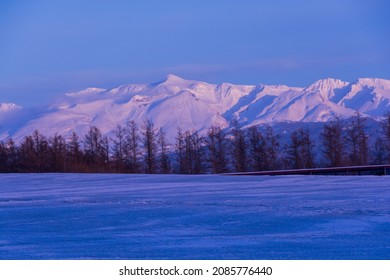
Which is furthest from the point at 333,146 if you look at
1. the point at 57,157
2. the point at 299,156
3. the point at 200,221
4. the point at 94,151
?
the point at 200,221

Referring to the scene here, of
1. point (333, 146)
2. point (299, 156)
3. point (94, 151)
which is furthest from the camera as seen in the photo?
point (333, 146)

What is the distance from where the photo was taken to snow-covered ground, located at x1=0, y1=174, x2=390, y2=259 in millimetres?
7238

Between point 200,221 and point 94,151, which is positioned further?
point 94,151

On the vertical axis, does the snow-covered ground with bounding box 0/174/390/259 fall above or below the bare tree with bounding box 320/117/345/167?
below

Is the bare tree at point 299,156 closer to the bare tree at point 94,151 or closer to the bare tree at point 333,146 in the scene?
the bare tree at point 333,146

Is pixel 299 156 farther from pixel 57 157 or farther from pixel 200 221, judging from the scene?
pixel 200 221

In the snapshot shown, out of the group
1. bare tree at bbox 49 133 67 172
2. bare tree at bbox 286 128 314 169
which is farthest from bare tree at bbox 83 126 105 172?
bare tree at bbox 286 128 314 169

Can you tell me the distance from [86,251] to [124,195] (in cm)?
542

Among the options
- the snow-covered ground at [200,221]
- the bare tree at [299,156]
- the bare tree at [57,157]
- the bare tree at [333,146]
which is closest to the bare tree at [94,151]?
the bare tree at [57,157]

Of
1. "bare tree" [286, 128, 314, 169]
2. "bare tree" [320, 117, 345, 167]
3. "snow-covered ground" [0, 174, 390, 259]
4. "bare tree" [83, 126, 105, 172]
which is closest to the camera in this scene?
"snow-covered ground" [0, 174, 390, 259]

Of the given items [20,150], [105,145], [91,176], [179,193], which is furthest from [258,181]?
[105,145]

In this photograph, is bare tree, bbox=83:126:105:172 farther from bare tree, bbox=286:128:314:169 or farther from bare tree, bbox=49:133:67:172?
bare tree, bbox=286:128:314:169

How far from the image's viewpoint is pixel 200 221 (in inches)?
361

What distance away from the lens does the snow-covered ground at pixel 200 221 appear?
23.7 ft
